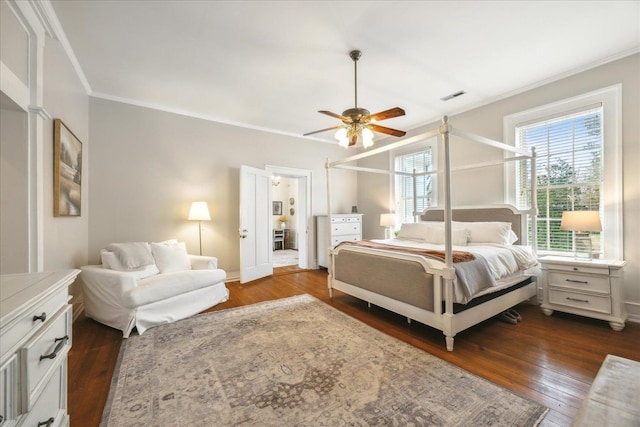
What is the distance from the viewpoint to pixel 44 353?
1.02 meters

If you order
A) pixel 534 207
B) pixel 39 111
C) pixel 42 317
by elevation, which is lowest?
pixel 42 317

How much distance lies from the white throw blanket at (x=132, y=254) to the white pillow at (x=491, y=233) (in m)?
4.09

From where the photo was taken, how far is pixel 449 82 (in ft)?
11.1

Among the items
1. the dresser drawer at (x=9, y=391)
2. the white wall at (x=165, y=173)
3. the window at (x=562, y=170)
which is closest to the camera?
the dresser drawer at (x=9, y=391)

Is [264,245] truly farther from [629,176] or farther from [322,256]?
[629,176]

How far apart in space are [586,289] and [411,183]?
293cm

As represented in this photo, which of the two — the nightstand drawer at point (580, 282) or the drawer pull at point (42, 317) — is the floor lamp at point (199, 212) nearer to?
the drawer pull at point (42, 317)

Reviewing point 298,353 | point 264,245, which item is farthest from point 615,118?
point 264,245

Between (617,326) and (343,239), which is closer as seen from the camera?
(617,326)

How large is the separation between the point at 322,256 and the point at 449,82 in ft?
12.2

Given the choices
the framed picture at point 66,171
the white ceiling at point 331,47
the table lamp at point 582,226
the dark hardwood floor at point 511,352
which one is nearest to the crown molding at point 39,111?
the framed picture at point 66,171

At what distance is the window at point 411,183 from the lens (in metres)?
4.79

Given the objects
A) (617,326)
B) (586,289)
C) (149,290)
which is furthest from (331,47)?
(617,326)

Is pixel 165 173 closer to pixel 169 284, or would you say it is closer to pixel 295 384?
pixel 169 284
